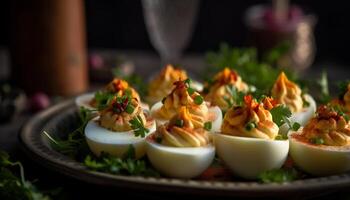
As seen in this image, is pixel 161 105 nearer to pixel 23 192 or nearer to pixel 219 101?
pixel 219 101

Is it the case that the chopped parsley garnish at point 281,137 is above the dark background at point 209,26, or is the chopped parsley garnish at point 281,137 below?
above

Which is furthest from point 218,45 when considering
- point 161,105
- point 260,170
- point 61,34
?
point 260,170

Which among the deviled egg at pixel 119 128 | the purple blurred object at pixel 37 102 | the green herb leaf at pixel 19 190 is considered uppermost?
the deviled egg at pixel 119 128

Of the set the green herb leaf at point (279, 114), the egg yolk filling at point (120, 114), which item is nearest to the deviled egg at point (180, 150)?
the egg yolk filling at point (120, 114)

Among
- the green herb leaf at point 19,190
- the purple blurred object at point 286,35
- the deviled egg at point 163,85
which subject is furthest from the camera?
the purple blurred object at point 286,35

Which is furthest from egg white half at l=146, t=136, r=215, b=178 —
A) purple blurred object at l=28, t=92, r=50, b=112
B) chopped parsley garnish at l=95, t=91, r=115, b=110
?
purple blurred object at l=28, t=92, r=50, b=112

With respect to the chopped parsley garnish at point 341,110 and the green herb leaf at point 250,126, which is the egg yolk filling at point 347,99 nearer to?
the chopped parsley garnish at point 341,110
